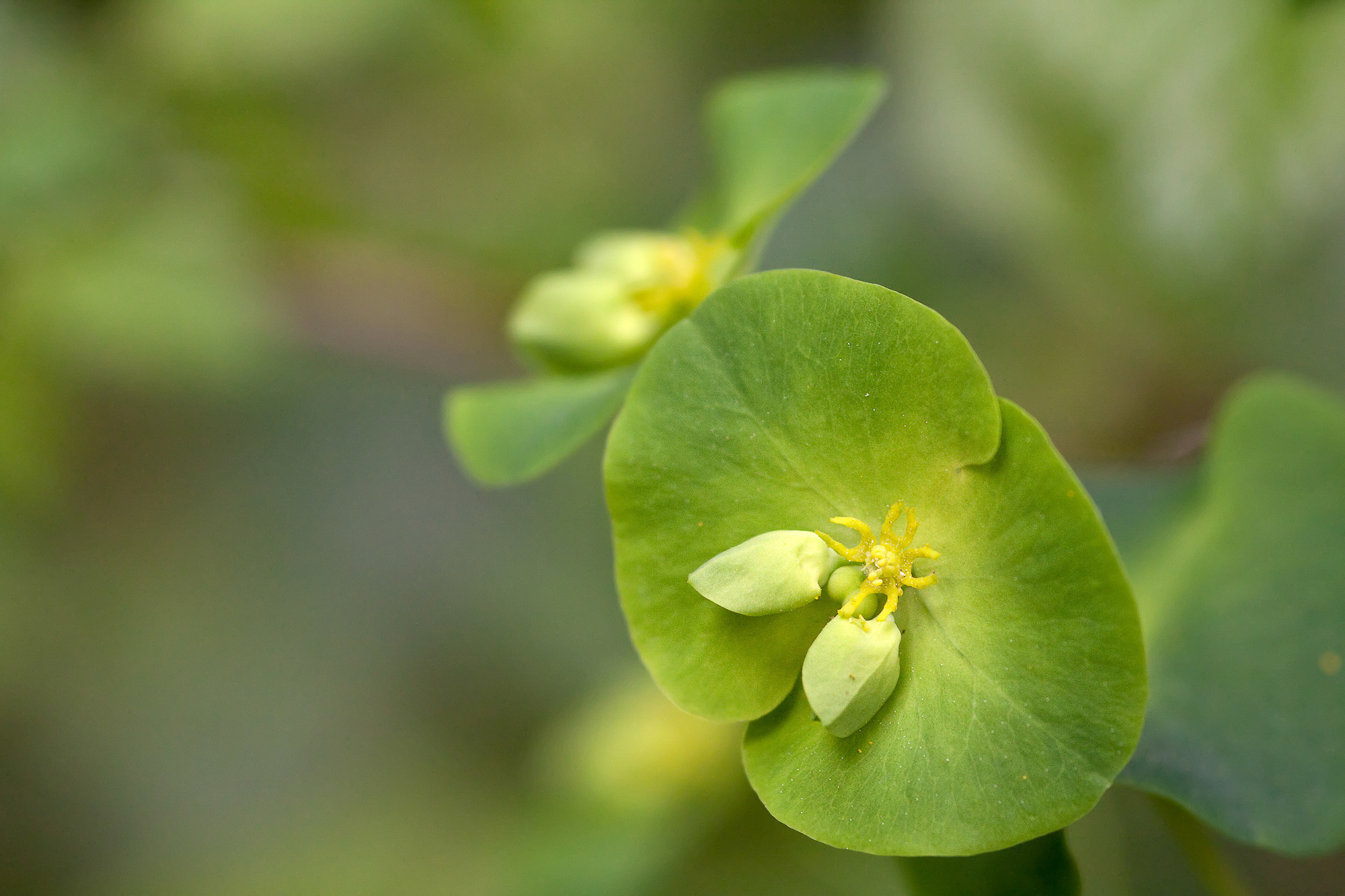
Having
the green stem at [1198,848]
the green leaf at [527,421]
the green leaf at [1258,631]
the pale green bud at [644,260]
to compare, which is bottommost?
the green stem at [1198,848]

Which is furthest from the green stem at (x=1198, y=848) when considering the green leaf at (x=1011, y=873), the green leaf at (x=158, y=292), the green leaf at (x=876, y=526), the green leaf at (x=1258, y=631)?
the green leaf at (x=158, y=292)

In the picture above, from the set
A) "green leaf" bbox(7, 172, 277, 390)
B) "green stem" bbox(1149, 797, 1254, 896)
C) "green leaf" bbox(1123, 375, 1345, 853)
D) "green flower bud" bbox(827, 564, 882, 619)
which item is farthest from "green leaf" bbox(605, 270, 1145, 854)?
"green leaf" bbox(7, 172, 277, 390)

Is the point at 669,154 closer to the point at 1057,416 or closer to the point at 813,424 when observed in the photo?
the point at 1057,416

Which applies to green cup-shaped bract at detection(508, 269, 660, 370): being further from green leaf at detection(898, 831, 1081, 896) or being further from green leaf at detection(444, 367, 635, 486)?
green leaf at detection(898, 831, 1081, 896)

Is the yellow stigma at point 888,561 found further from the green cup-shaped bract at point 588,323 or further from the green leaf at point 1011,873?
the green cup-shaped bract at point 588,323

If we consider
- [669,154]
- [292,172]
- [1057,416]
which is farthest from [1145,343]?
[292,172]

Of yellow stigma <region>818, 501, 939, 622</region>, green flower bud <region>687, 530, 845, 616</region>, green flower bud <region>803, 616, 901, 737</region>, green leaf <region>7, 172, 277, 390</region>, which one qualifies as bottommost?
green flower bud <region>803, 616, 901, 737</region>
